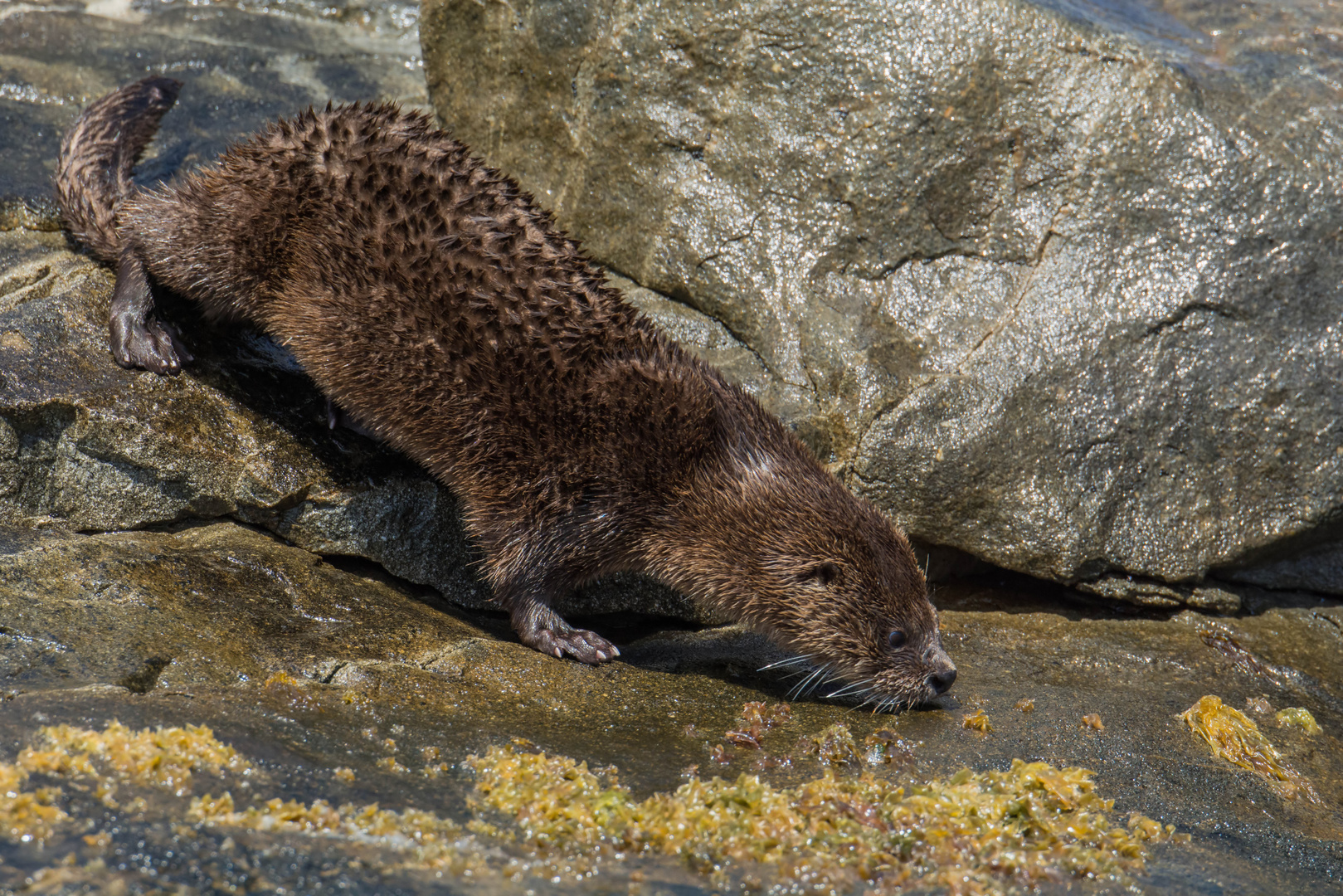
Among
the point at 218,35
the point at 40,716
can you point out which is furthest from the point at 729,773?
the point at 218,35

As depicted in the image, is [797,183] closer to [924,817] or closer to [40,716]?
[924,817]

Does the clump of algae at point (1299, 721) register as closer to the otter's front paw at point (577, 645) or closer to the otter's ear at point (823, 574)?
the otter's ear at point (823, 574)

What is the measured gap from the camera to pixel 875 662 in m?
3.59

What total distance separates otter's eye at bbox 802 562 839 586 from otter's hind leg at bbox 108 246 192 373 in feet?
7.58

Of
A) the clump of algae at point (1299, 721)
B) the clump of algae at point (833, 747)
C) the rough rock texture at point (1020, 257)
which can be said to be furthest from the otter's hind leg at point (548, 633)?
the clump of algae at point (1299, 721)

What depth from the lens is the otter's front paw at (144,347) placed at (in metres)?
3.79

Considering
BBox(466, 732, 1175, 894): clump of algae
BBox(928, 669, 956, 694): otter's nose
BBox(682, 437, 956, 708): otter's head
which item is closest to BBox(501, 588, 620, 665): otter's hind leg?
BBox(682, 437, 956, 708): otter's head

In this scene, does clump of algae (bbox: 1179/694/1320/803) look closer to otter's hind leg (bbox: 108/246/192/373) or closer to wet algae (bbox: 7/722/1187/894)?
wet algae (bbox: 7/722/1187/894)

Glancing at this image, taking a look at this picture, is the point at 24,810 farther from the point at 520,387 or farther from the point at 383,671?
the point at 520,387

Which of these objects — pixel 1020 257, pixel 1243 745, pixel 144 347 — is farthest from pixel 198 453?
pixel 1243 745

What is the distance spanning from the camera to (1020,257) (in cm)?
431

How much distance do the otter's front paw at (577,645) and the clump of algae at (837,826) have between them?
2.98 ft

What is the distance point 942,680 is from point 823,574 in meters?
0.52

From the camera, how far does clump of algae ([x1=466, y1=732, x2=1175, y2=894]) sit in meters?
2.29
